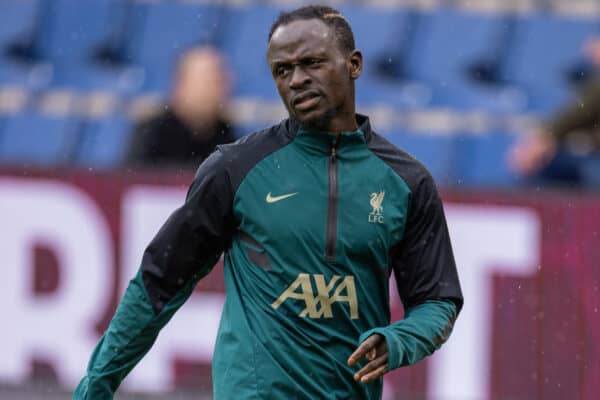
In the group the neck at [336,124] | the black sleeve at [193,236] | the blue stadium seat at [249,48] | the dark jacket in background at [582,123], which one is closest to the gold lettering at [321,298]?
the black sleeve at [193,236]

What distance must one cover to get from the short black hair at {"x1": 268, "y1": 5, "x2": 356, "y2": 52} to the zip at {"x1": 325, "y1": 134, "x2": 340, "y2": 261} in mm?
281

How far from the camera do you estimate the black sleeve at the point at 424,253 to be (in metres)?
3.95

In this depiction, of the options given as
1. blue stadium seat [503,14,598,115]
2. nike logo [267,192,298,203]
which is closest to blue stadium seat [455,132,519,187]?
blue stadium seat [503,14,598,115]

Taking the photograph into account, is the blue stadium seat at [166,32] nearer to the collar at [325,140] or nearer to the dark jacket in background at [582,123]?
the dark jacket in background at [582,123]

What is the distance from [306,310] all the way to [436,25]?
26.0 ft

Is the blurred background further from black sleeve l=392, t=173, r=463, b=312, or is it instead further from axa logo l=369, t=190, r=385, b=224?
axa logo l=369, t=190, r=385, b=224

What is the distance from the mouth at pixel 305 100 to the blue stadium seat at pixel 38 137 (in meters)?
7.20

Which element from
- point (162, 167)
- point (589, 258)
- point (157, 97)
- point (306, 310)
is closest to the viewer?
point (306, 310)

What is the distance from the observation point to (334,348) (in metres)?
3.84

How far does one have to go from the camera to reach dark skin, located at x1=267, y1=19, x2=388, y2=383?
3820 millimetres

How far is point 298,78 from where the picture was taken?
3795mm

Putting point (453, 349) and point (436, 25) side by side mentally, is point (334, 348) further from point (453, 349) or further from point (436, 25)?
point (436, 25)

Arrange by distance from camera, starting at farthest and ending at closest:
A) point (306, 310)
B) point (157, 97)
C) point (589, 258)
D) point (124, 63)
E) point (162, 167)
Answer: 1. point (124, 63)
2. point (157, 97)
3. point (162, 167)
4. point (589, 258)
5. point (306, 310)

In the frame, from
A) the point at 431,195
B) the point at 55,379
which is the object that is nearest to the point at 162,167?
the point at 55,379
